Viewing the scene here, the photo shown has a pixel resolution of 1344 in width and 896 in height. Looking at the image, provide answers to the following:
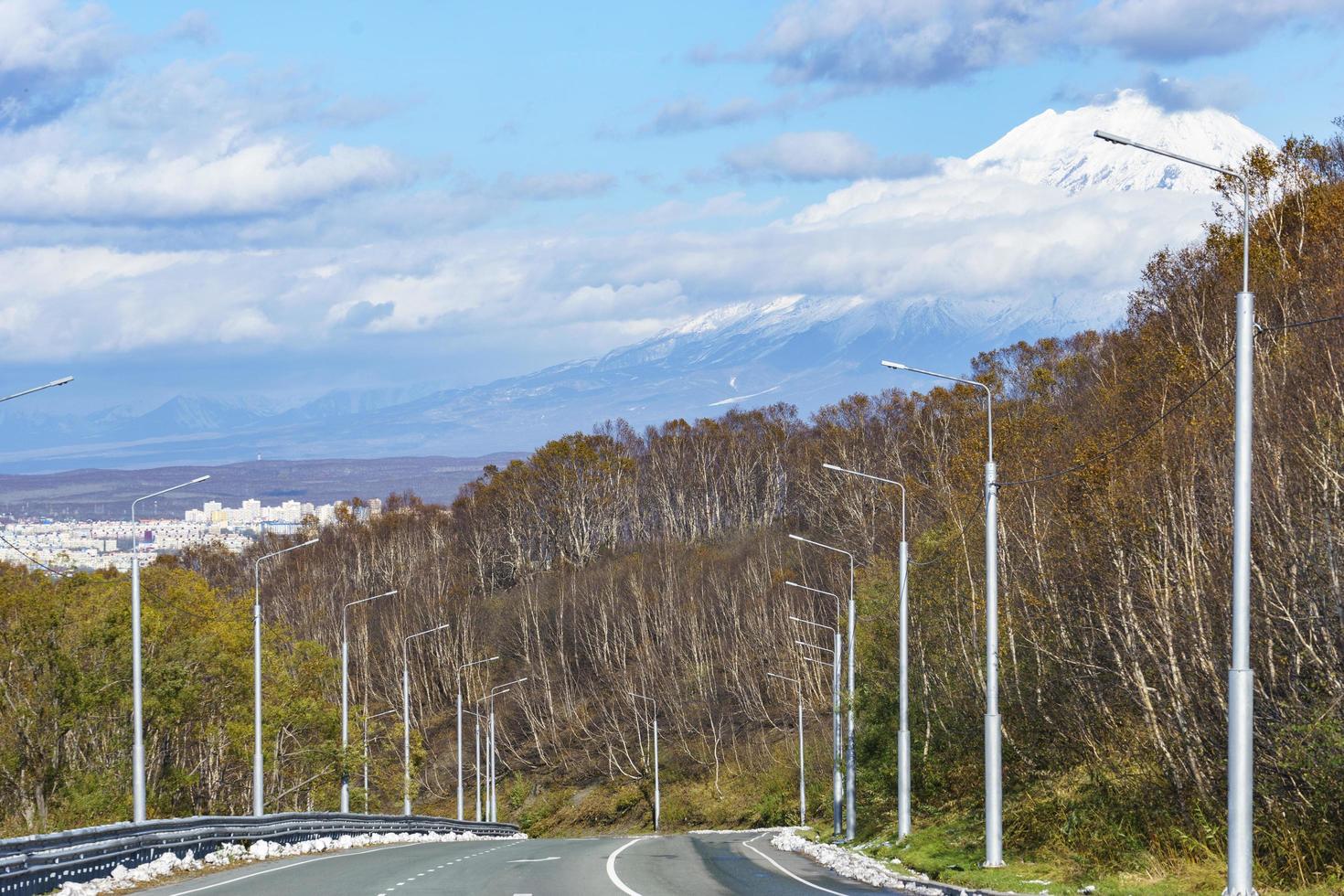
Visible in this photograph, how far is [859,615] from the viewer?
169 feet

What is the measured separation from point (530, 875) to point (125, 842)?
6728 mm

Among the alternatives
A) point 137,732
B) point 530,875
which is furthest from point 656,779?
point 530,875

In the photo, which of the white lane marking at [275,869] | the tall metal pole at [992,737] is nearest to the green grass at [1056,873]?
the tall metal pole at [992,737]

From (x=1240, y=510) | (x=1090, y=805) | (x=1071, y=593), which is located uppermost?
(x=1240, y=510)

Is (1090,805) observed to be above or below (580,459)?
below

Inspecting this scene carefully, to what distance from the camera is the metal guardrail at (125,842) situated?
19.8 m

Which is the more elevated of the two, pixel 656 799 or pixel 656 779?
pixel 656 779

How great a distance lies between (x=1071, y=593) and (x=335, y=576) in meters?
113

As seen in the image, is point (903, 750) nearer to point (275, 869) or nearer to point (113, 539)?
point (275, 869)

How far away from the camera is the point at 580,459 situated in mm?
143125

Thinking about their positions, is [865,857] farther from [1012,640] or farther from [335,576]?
[335,576]

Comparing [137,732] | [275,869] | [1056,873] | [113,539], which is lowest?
[275,869]

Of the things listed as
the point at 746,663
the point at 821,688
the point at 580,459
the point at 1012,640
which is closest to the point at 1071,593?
the point at 1012,640

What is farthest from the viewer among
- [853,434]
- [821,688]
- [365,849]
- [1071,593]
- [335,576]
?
[335,576]
